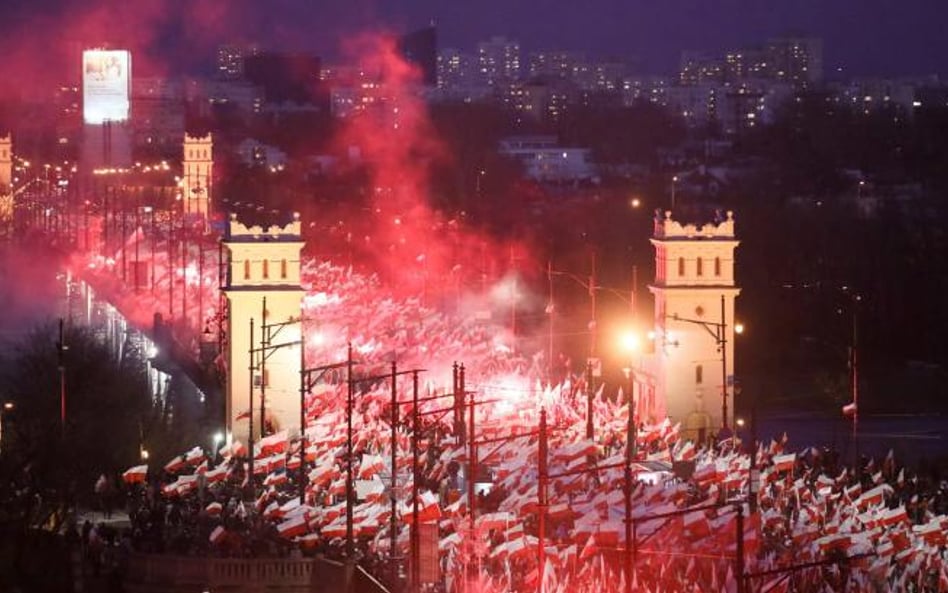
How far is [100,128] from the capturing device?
10862 cm

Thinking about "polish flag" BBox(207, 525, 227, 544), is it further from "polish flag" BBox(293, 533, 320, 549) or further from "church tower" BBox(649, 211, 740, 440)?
"church tower" BBox(649, 211, 740, 440)

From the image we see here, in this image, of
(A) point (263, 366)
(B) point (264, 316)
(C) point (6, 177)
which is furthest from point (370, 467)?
(C) point (6, 177)

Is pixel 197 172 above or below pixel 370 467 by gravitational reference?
above

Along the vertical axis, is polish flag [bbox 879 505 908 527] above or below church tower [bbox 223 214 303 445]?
below

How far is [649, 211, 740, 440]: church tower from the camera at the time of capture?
104 feet

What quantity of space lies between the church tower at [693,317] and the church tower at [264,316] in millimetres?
4318

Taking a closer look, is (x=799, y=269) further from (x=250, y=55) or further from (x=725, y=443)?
(x=250, y=55)

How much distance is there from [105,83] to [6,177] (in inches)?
729

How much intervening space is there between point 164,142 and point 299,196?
35332 mm

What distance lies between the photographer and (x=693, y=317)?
3197 cm

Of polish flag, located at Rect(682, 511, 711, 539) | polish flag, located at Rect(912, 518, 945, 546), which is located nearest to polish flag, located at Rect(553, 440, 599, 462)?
polish flag, located at Rect(682, 511, 711, 539)

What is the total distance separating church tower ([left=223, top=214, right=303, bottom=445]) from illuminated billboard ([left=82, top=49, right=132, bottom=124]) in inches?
3192

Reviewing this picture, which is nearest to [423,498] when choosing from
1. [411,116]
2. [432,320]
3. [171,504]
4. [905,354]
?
[171,504]

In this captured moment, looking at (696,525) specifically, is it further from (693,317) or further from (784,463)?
(693,317)
